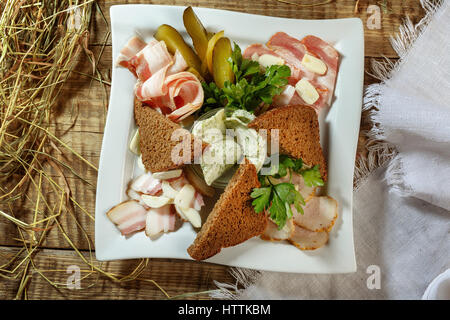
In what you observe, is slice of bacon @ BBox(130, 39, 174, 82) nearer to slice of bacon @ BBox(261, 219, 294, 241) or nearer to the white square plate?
the white square plate

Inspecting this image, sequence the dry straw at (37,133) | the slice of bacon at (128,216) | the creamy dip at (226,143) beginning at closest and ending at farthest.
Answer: the creamy dip at (226,143) → the slice of bacon at (128,216) → the dry straw at (37,133)

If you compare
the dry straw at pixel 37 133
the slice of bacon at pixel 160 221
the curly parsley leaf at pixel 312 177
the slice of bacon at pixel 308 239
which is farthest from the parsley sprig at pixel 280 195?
the dry straw at pixel 37 133

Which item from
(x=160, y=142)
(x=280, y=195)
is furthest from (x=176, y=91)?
(x=280, y=195)

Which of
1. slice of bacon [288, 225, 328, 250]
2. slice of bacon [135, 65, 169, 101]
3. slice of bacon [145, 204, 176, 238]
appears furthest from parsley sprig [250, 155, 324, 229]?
slice of bacon [135, 65, 169, 101]

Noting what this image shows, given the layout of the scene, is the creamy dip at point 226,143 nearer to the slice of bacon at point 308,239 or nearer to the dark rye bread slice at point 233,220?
the dark rye bread slice at point 233,220

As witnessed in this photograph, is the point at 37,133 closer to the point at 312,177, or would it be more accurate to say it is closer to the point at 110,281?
the point at 110,281
